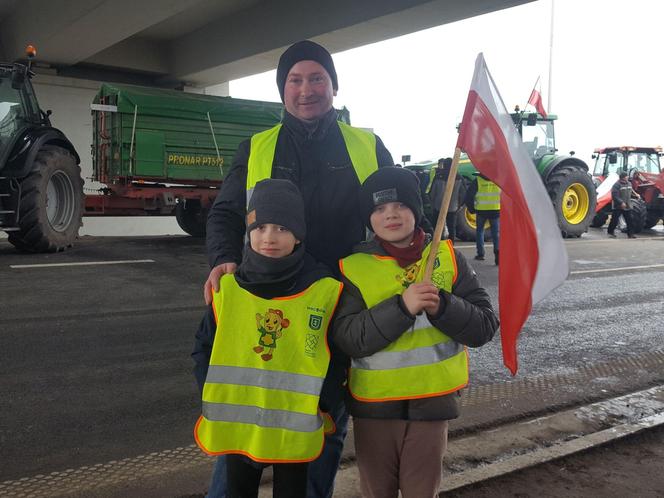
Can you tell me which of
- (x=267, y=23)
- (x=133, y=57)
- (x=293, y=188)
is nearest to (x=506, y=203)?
(x=293, y=188)

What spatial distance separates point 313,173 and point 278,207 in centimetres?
32

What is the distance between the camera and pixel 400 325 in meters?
2.02

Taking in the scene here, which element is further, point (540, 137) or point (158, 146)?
point (540, 137)

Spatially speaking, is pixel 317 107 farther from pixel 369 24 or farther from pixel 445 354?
pixel 369 24

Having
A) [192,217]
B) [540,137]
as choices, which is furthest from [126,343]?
[540,137]

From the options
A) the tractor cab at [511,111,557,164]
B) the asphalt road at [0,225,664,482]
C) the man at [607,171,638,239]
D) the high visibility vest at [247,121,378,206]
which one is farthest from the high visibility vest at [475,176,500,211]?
the high visibility vest at [247,121,378,206]

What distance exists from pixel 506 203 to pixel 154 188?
10.5 meters

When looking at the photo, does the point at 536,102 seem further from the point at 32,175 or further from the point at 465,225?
the point at 32,175

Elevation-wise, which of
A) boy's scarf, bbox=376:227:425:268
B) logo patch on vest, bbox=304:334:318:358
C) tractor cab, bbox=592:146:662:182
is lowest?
logo patch on vest, bbox=304:334:318:358

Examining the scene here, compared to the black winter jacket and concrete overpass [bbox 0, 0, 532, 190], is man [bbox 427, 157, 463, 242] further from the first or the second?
the black winter jacket

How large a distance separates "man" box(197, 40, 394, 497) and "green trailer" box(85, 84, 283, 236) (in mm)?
9791

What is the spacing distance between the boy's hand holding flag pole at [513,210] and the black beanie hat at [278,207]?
0.46 metres

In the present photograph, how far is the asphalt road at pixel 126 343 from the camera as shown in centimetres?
349

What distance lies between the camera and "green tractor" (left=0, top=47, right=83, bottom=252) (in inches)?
360
